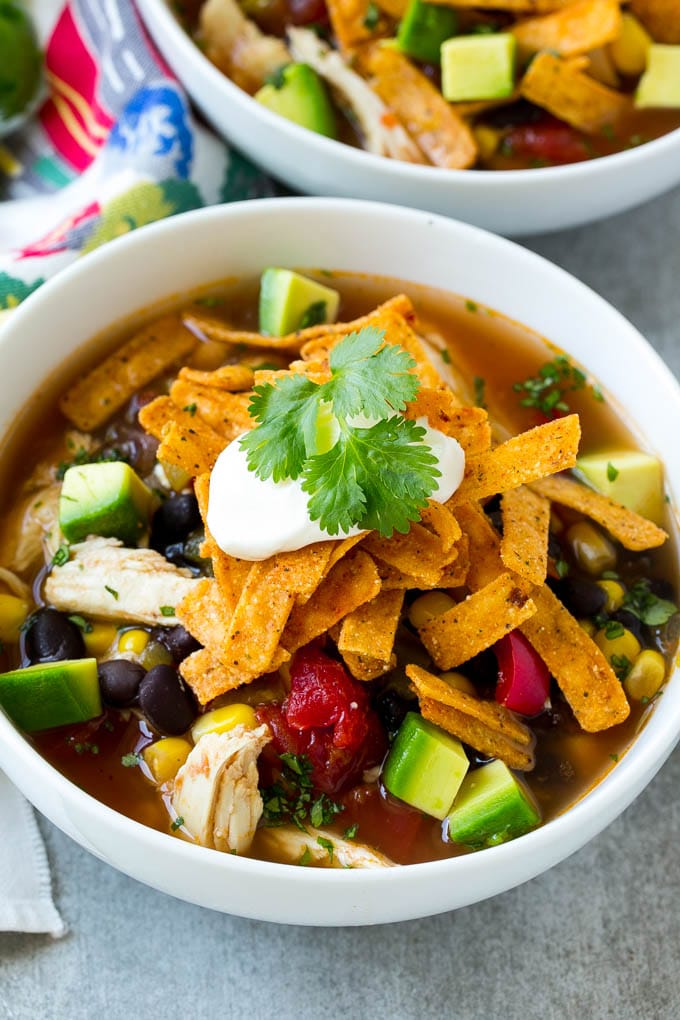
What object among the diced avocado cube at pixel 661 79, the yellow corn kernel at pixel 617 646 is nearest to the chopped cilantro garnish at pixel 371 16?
the diced avocado cube at pixel 661 79

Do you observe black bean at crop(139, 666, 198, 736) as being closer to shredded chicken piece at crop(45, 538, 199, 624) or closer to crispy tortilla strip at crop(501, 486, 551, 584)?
shredded chicken piece at crop(45, 538, 199, 624)

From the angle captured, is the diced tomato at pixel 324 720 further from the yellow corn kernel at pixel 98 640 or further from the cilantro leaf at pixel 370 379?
the cilantro leaf at pixel 370 379

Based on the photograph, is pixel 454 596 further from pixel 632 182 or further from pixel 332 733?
pixel 632 182

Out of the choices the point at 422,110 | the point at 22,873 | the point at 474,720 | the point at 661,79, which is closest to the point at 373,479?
the point at 474,720

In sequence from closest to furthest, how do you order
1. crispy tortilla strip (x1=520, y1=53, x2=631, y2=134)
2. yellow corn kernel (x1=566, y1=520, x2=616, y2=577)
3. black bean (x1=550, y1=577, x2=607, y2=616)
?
black bean (x1=550, y1=577, x2=607, y2=616) < yellow corn kernel (x1=566, y1=520, x2=616, y2=577) < crispy tortilla strip (x1=520, y1=53, x2=631, y2=134)

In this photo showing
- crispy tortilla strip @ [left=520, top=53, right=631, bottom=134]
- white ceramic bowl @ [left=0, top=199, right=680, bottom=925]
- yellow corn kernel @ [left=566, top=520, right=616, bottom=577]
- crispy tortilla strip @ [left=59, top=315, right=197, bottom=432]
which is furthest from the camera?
crispy tortilla strip @ [left=520, top=53, right=631, bottom=134]

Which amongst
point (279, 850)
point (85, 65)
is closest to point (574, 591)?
point (279, 850)

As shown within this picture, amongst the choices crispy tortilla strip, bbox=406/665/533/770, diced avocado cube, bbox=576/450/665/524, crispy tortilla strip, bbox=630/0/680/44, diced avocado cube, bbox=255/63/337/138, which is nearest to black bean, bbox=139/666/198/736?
crispy tortilla strip, bbox=406/665/533/770
